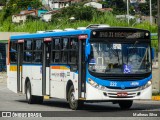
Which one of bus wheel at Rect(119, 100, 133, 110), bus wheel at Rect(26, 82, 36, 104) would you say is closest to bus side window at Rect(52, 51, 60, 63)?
bus wheel at Rect(119, 100, 133, 110)

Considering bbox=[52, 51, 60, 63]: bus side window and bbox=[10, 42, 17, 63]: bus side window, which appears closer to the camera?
bbox=[52, 51, 60, 63]: bus side window

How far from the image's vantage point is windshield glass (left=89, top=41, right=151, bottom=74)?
850 inches

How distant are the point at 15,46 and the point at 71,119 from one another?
1070 cm

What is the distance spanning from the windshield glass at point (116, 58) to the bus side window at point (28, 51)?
569 cm

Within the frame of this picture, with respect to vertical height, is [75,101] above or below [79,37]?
below

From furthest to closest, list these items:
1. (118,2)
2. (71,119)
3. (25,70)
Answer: (118,2) < (25,70) < (71,119)

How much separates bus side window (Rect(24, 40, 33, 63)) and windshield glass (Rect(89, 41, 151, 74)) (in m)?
5.69

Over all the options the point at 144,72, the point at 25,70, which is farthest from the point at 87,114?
the point at 25,70

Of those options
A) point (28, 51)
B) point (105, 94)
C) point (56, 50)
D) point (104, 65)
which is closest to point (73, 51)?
point (104, 65)

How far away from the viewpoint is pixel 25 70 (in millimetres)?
27641

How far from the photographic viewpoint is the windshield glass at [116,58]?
21594 millimetres

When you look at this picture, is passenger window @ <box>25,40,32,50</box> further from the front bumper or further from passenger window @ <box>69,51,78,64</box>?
the front bumper

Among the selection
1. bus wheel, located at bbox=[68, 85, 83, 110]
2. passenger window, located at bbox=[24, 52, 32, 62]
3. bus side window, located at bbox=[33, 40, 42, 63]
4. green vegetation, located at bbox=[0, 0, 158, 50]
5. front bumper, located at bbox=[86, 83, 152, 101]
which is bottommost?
green vegetation, located at bbox=[0, 0, 158, 50]

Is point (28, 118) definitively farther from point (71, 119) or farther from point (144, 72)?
point (144, 72)
